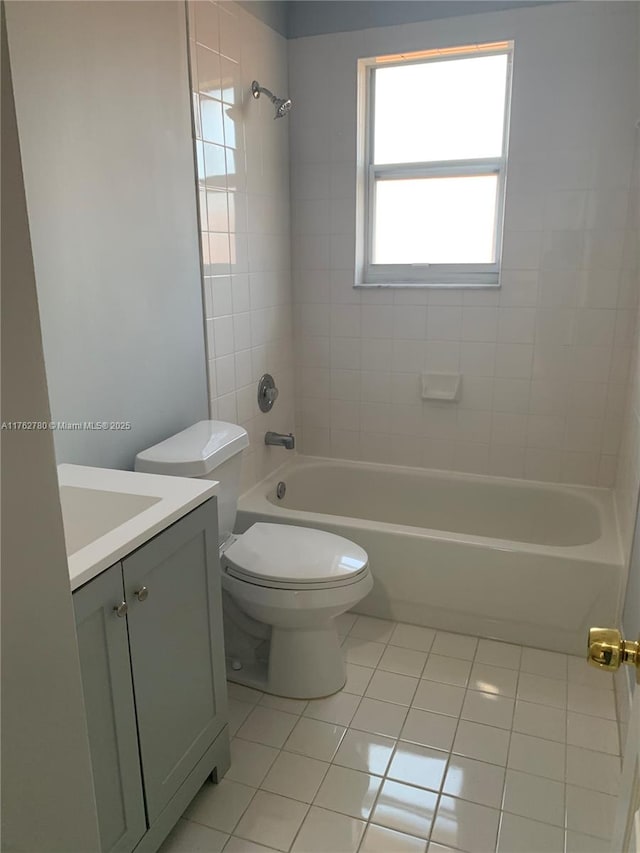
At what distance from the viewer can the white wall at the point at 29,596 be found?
0.49 m

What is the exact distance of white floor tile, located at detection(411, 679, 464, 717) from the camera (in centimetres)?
193

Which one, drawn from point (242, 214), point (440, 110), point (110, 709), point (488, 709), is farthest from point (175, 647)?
point (440, 110)

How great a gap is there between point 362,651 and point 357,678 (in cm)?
15

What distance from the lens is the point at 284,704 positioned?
6.44 feet

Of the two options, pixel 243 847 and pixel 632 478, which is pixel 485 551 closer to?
pixel 632 478

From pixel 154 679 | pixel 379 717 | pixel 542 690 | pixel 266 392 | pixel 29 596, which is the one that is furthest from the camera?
pixel 266 392

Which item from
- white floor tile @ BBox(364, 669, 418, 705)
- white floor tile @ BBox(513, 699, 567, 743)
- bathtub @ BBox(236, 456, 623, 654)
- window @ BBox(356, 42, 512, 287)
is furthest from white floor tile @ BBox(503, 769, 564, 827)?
window @ BBox(356, 42, 512, 287)

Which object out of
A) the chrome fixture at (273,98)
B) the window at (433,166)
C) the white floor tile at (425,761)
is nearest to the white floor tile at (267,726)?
the white floor tile at (425,761)

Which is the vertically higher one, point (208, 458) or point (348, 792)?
point (208, 458)

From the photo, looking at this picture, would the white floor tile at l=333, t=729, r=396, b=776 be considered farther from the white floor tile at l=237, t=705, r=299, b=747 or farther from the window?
the window

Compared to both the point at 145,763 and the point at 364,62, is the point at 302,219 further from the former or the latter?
the point at 145,763

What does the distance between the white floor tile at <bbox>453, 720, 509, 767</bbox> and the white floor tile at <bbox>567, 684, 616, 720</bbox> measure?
10.8 inches

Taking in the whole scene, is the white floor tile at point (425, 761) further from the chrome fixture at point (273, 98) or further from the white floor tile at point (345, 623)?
the chrome fixture at point (273, 98)

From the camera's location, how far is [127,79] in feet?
5.74
